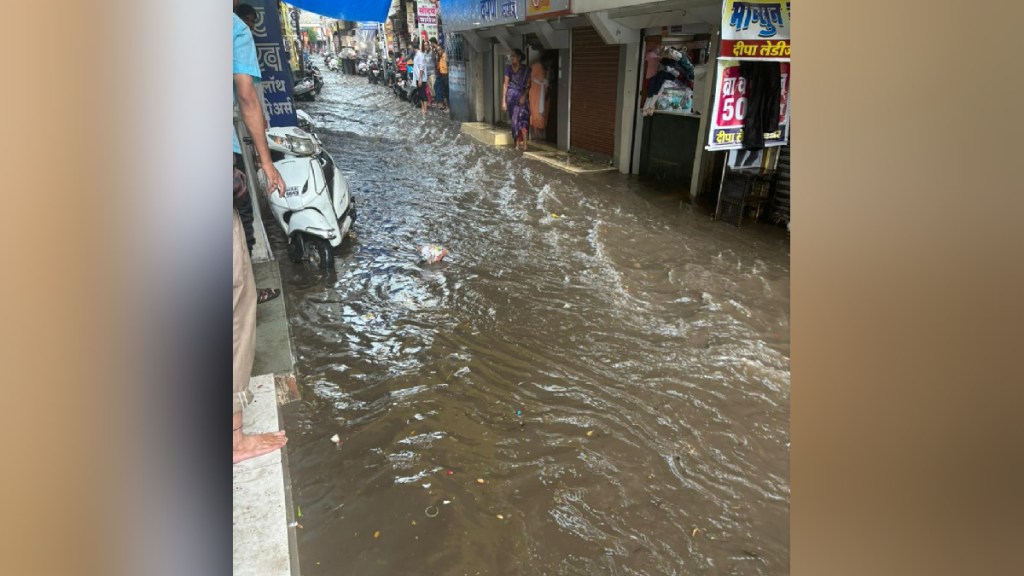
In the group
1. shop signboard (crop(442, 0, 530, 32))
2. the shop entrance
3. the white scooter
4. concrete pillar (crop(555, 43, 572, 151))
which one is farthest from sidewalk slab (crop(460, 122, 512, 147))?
the white scooter

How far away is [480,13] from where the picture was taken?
14.8 meters

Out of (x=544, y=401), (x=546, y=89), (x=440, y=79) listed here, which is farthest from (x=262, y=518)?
(x=440, y=79)

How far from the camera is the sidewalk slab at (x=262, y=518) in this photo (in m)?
2.20

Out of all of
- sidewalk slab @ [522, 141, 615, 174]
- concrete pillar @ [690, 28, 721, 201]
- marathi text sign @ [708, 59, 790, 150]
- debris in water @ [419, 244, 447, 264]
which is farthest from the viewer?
sidewalk slab @ [522, 141, 615, 174]

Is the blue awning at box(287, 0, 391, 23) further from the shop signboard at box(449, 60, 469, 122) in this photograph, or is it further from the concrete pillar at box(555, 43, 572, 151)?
the shop signboard at box(449, 60, 469, 122)

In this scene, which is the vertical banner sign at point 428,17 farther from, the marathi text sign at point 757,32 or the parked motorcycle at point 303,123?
the marathi text sign at point 757,32

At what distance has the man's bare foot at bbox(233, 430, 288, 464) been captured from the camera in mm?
2779

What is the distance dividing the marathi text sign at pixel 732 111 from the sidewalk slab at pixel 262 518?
5513 mm

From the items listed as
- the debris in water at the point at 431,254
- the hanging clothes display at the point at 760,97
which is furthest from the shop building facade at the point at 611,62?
the debris in water at the point at 431,254

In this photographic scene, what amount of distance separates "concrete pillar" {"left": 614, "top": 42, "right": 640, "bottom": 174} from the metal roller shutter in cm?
33

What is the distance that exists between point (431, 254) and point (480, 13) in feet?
35.7
